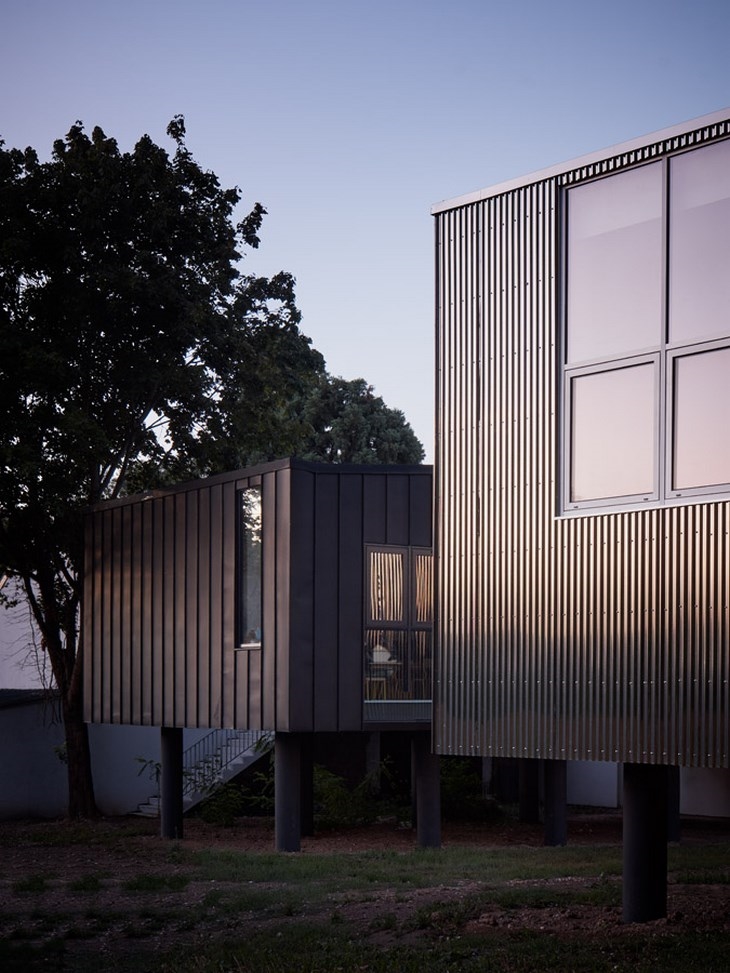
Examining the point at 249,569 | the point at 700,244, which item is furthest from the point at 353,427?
the point at 700,244

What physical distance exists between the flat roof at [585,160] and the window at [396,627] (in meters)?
8.06

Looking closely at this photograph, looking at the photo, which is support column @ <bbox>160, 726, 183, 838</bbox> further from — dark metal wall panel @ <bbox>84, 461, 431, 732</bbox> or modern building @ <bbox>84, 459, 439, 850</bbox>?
modern building @ <bbox>84, 459, 439, 850</bbox>

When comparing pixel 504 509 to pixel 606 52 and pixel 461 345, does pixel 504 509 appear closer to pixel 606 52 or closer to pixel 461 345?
pixel 461 345

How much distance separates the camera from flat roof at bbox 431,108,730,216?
9.39 m

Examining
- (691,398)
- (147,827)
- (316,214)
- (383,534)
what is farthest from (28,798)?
(691,398)

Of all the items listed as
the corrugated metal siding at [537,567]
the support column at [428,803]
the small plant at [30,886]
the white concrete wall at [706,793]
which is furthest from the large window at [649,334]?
the white concrete wall at [706,793]

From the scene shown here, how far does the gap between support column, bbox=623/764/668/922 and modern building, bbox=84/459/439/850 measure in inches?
293

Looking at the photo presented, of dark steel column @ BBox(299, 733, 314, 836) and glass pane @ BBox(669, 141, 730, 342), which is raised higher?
glass pane @ BBox(669, 141, 730, 342)

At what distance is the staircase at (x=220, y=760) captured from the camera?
78.6ft

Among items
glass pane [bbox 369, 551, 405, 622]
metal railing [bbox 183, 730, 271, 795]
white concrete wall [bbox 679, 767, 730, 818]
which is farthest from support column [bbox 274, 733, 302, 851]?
white concrete wall [bbox 679, 767, 730, 818]

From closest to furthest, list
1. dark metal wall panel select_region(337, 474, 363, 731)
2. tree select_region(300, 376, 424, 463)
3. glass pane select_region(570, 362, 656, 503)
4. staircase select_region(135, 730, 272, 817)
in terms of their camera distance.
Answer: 1. glass pane select_region(570, 362, 656, 503)
2. dark metal wall panel select_region(337, 474, 363, 731)
3. staircase select_region(135, 730, 272, 817)
4. tree select_region(300, 376, 424, 463)

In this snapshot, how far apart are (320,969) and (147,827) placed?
45.1 feet

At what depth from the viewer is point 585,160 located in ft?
33.6

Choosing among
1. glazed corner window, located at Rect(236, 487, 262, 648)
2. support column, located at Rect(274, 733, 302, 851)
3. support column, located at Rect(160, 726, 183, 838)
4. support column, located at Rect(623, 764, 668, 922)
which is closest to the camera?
support column, located at Rect(623, 764, 668, 922)
